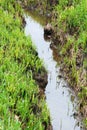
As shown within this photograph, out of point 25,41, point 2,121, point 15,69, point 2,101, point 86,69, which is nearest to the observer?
point 2,121

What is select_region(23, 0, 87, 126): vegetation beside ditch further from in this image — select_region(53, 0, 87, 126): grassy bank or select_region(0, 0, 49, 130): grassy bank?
select_region(0, 0, 49, 130): grassy bank

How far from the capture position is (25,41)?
22.5 feet

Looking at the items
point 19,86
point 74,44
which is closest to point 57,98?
point 19,86

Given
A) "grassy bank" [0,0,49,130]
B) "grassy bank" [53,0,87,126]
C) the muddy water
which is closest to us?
Answer: "grassy bank" [0,0,49,130]

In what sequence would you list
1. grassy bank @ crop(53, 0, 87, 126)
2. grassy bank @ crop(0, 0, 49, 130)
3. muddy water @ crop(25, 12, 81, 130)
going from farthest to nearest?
1. grassy bank @ crop(53, 0, 87, 126)
2. muddy water @ crop(25, 12, 81, 130)
3. grassy bank @ crop(0, 0, 49, 130)

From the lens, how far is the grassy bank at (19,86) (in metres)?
4.34

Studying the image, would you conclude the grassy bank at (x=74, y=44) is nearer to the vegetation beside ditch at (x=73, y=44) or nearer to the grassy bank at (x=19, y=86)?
the vegetation beside ditch at (x=73, y=44)

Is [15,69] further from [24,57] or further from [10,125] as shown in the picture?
A: [10,125]

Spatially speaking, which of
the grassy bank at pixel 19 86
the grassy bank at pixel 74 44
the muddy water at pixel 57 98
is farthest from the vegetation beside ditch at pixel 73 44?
the grassy bank at pixel 19 86

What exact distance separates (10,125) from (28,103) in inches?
37.1

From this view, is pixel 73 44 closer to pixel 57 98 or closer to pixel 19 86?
pixel 57 98

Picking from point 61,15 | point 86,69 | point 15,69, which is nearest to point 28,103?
point 15,69

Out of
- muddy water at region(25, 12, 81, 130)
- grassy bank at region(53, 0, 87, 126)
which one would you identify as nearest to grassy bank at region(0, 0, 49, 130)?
muddy water at region(25, 12, 81, 130)

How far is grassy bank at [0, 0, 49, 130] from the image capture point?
14.3ft
